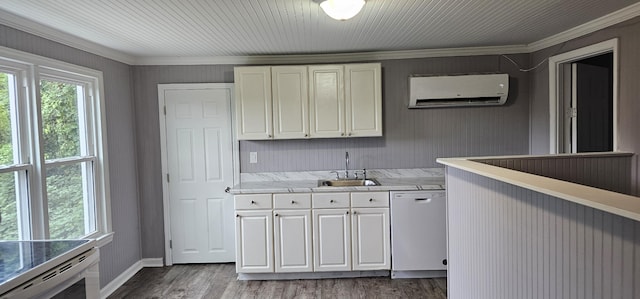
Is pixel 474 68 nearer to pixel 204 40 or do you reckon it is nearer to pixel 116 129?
pixel 204 40

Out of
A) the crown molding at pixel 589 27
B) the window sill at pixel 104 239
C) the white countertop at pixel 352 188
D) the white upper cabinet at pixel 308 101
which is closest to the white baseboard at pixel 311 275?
the white countertop at pixel 352 188

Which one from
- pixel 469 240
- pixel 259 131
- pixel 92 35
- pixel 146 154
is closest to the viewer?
pixel 469 240

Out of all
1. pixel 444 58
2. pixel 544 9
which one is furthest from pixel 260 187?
pixel 544 9

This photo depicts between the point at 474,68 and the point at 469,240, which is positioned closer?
the point at 469,240

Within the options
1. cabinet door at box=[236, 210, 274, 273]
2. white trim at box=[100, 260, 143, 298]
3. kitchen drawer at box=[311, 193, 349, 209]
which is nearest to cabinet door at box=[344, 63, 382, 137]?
kitchen drawer at box=[311, 193, 349, 209]

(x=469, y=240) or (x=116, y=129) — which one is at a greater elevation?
(x=116, y=129)

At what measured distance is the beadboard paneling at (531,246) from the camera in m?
1.22

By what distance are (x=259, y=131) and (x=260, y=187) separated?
1.79 feet

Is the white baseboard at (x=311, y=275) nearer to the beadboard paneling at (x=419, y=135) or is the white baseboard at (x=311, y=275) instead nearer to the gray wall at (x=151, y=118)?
the beadboard paneling at (x=419, y=135)

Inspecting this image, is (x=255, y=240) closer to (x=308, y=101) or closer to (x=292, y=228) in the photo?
(x=292, y=228)

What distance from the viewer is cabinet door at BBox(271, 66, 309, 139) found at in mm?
3652

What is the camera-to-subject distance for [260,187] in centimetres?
355

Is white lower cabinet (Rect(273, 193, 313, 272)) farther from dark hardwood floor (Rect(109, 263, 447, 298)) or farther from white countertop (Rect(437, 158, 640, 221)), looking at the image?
white countertop (Rect(437, 158, 640, 221))

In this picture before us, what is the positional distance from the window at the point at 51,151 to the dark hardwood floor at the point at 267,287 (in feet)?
1.96
